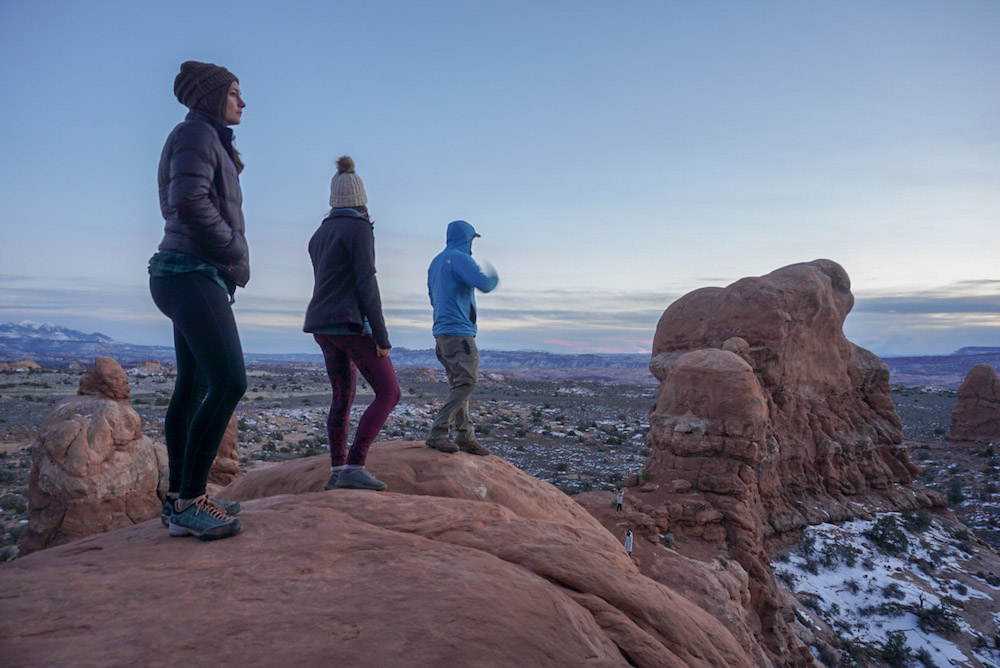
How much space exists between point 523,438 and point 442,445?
72.0 ft

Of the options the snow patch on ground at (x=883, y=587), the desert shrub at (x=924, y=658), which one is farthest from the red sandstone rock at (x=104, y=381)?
the desert shrub at (x=924, y=658)

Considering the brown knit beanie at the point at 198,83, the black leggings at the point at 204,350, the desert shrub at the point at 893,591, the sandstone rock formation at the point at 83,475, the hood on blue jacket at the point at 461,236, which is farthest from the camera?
the desert shrub at the point at 893,591

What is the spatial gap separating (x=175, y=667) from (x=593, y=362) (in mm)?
157776

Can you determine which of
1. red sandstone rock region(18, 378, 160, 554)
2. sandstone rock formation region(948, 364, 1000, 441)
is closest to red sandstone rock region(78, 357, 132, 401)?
red sandstone rock region(18, 378, 160, 554)

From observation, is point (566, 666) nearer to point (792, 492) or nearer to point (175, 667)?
point (175, 667)

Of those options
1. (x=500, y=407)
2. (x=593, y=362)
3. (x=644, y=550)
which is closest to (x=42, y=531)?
(x=644, y=550)

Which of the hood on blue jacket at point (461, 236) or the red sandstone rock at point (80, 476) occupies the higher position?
the hood on blue jacket at point (461, 236)

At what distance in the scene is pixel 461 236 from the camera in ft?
16.0

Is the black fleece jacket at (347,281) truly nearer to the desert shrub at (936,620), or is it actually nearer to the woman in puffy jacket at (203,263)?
the woman in puffy jacket at (203,263)

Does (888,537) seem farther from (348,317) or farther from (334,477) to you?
(348,317)

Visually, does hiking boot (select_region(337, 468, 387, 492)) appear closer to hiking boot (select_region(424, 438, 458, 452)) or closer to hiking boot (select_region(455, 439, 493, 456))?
hiking boot (select_region(424, 438, 458, 452))

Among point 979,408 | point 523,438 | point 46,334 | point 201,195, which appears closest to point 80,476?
point 201,195

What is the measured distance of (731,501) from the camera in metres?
11.6

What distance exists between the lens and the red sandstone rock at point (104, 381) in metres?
8.60
